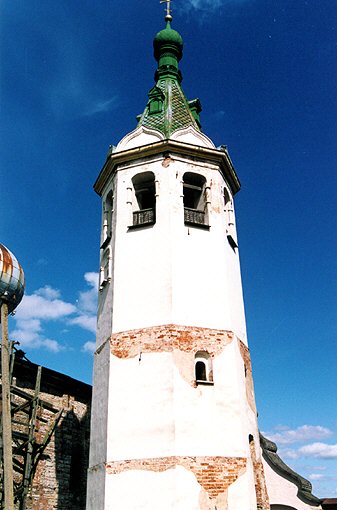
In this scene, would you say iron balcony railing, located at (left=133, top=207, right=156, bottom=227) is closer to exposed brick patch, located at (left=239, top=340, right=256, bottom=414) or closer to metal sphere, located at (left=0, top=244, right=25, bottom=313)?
metal sphere, located at (left=0, top=244, right=25, bottom=313)

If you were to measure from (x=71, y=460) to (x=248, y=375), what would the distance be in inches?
258

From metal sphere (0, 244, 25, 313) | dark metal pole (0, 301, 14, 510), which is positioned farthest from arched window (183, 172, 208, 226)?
dark metal pole (0, 301, 14, 510)

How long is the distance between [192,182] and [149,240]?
259 centimetres

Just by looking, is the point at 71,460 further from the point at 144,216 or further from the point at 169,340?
the point at 144,216

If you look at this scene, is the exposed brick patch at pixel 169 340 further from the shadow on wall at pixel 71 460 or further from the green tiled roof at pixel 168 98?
the green tiled roof at pixel 168 98

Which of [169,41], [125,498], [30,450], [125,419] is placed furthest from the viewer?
[169,41]

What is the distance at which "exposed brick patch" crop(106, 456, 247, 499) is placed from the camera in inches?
403

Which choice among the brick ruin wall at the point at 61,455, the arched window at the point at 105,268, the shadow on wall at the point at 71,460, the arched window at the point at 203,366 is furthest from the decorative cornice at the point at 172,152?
the shadow on wall at the point at 71,460

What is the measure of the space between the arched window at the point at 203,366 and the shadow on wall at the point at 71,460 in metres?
6.11

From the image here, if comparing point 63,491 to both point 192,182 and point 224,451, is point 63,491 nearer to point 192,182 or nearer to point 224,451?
point 224,451

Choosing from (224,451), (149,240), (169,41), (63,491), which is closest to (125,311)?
(149,240)

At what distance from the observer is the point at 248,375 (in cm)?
1271

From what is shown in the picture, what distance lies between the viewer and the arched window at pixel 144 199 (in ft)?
44.1

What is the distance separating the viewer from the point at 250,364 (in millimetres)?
13023
